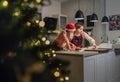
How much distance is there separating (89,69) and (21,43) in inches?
80.9

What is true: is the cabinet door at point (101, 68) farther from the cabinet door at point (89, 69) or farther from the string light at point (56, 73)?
the string light at point (56, 73)

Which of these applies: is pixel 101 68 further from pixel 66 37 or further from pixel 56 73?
pixel 56 73

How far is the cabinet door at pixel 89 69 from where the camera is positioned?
8.84 ft

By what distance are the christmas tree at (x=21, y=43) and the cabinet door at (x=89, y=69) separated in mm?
1726

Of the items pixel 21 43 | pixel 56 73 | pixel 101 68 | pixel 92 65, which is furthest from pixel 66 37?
pixel 21 43

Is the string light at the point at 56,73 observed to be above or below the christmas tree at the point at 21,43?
below

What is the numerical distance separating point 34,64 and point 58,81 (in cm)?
31

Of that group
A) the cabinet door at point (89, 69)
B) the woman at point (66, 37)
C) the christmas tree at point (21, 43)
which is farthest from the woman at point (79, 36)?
the christmas tree at point (21, 43)

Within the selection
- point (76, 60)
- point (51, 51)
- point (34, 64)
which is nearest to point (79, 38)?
point (76, 60)

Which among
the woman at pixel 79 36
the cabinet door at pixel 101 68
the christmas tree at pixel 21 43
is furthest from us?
the woman at pixel 79 36

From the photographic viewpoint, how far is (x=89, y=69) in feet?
9.20

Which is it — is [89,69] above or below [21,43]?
below

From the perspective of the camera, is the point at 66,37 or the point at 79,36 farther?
the point at 79,36

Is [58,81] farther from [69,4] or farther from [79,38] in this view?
[69,4]
